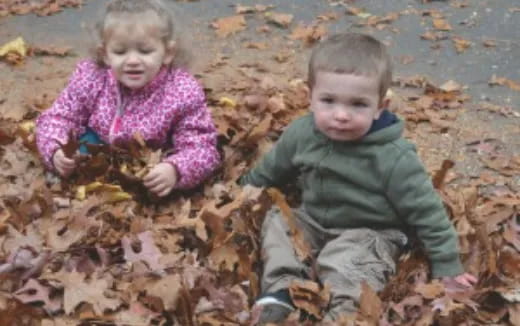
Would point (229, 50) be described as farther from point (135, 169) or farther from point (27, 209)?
point (27, 209)

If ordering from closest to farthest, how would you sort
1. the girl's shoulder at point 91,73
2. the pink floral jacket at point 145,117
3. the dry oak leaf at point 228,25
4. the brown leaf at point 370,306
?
the brown leaf at point 370,306, the pink floral jacket at point 145,117, the girl's shoulder at point 91,73, the dry oak leaf at point 228,25

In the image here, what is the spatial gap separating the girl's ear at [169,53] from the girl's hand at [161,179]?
1.99ft

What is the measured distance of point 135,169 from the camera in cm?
376

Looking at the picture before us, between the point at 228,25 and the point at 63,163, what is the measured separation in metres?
3.01

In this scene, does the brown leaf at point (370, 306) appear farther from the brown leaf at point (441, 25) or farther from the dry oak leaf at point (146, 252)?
the brown leaf at point (441, 25)

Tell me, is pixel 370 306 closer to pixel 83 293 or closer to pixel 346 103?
pixel 346 103

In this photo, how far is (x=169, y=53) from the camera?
13.0 feet

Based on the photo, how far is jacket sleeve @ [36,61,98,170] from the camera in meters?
3.91

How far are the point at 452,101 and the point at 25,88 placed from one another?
2.90 m

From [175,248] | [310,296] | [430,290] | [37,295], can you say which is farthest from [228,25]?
[37,295]

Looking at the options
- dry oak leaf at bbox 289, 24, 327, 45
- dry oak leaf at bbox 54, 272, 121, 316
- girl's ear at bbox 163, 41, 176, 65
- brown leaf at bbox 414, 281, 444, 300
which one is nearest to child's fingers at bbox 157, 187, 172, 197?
girl's ear at bbox 163, 41, 176, 65

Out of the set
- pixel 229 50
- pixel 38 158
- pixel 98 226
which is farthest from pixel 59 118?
pixel 229 50

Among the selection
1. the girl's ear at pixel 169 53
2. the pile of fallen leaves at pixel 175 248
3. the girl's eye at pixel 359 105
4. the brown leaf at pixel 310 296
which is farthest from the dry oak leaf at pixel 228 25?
the brown leaf at pixel 310 296

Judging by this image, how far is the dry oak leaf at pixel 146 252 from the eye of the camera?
10.0ft
